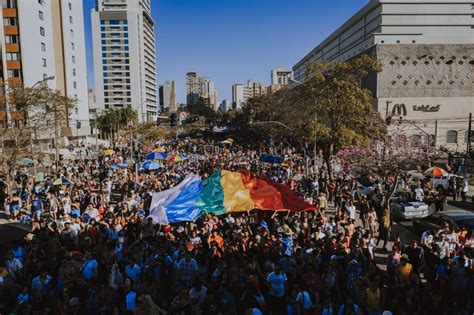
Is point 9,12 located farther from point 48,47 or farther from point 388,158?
point 388,158

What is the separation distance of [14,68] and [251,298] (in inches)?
1951

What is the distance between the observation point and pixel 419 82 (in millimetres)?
49562

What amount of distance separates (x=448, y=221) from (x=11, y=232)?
547 inches

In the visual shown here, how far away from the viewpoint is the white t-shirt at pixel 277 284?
8172mm

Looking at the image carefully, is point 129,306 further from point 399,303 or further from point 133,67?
point 133,67

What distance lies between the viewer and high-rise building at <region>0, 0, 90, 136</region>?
47.0 metres

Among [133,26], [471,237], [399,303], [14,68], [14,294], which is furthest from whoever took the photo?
[133,26]

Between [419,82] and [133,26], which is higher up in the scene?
[133,26]

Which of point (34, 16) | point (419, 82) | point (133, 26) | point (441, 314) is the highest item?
point (133, 26)

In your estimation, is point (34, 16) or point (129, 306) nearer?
point (129, 306)

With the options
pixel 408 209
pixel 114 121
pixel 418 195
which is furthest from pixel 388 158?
pixel 114 121

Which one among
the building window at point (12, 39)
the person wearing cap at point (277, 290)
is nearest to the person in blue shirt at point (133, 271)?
the person wearing cap at point (277, 290)

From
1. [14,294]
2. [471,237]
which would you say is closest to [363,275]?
[471,237]

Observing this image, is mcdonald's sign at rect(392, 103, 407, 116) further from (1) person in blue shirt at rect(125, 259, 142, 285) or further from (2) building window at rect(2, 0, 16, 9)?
(2) building window at rect(2, 0, 16, 9)
